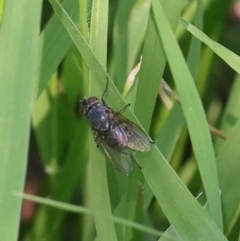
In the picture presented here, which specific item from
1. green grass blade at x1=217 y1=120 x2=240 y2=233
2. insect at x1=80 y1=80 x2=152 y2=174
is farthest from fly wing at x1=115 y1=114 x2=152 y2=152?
green grass blade at x1=217 y1=120 x2=240 y2=233

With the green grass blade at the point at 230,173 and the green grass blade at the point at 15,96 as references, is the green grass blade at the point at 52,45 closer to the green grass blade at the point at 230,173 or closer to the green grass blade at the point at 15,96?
the green grass blade at the point at 15,96

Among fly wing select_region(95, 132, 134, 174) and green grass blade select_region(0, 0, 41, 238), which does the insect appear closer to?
fly wing select_region(95, 132, 134, 174)

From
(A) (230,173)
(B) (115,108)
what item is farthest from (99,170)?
(A) (230,173)

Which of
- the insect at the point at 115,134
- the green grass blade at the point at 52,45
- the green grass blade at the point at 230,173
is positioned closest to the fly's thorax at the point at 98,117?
the insect at the point at 115,134

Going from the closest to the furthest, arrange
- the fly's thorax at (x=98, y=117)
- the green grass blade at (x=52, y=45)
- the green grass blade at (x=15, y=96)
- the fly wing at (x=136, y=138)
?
the green grass blade at (x=15, y=96)
the fly wing at (x=136, y=138)
the green grass blade at (x=52, y=45)
the fly's thorax at (x=98, y=117)

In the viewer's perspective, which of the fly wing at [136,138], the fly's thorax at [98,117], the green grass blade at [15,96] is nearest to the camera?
the green grass blade at [15,96]

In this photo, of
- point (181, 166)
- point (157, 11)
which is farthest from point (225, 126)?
point (157, 11)

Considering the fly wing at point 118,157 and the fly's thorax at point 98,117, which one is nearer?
the fly wing at point 118,157
